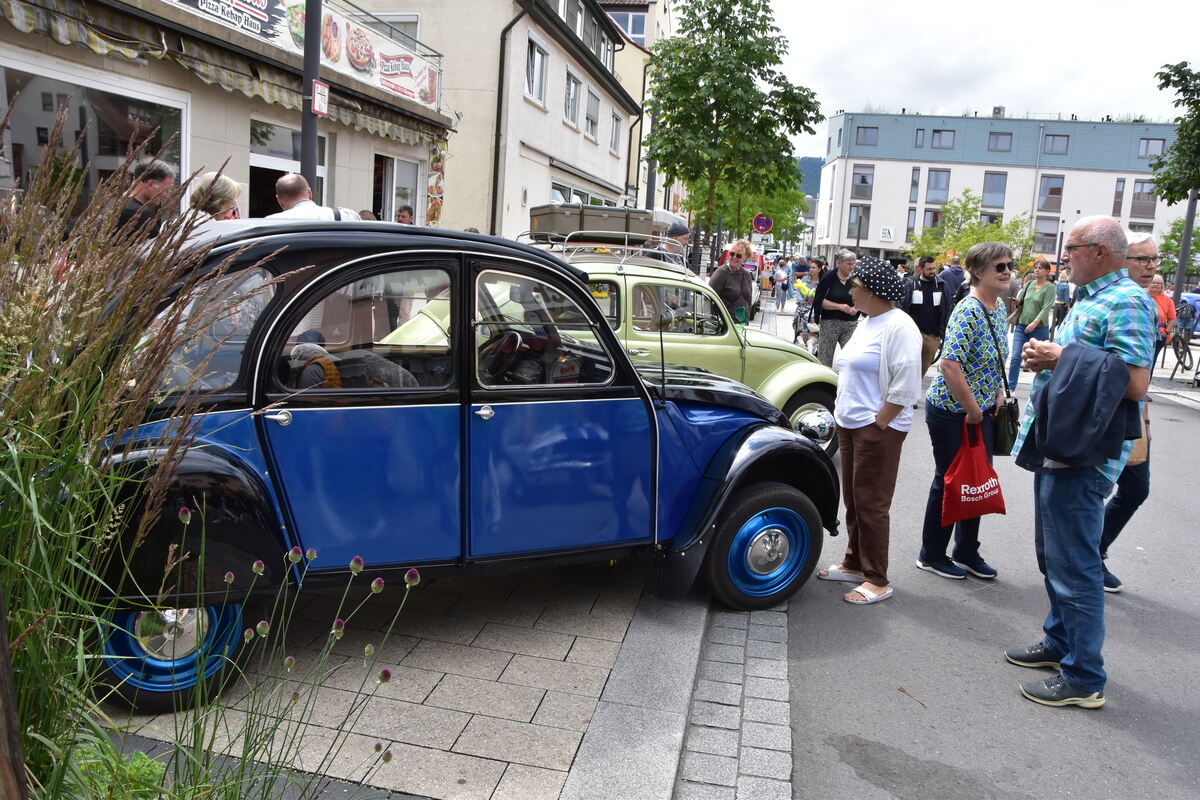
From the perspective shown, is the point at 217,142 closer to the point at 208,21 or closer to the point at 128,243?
the point at 208,21

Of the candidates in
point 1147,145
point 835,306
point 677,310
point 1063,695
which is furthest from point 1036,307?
point 1147,145

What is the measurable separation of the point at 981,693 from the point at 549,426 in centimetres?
219

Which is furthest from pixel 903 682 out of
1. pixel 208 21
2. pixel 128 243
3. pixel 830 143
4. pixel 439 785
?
pixel 830 143

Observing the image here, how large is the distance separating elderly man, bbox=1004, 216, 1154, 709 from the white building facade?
75.3 meters

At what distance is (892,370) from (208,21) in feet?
30.6

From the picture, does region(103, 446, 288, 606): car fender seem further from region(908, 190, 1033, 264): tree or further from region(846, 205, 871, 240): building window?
region(846, 205, 871, 240): building window

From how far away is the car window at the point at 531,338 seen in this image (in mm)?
3840

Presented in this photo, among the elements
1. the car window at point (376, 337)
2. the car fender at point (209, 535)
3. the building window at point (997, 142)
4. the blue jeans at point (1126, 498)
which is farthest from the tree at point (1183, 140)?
the building window at point (997, 142)

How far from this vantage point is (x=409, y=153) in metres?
17.8

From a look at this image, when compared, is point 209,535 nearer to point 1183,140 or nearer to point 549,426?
point 549,426

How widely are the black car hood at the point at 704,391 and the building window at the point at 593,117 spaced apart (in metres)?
24.9

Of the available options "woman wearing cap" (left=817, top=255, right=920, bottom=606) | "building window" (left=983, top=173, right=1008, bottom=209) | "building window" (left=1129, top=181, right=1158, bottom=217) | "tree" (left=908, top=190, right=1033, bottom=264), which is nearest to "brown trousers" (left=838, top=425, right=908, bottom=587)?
"woman wearing cap" (left=817, top=255, right=920, bottom=606)

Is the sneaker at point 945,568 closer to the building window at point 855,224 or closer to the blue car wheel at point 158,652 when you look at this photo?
the blue car wheel at point 158,652

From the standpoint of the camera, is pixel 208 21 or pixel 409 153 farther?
pixel 409 153
